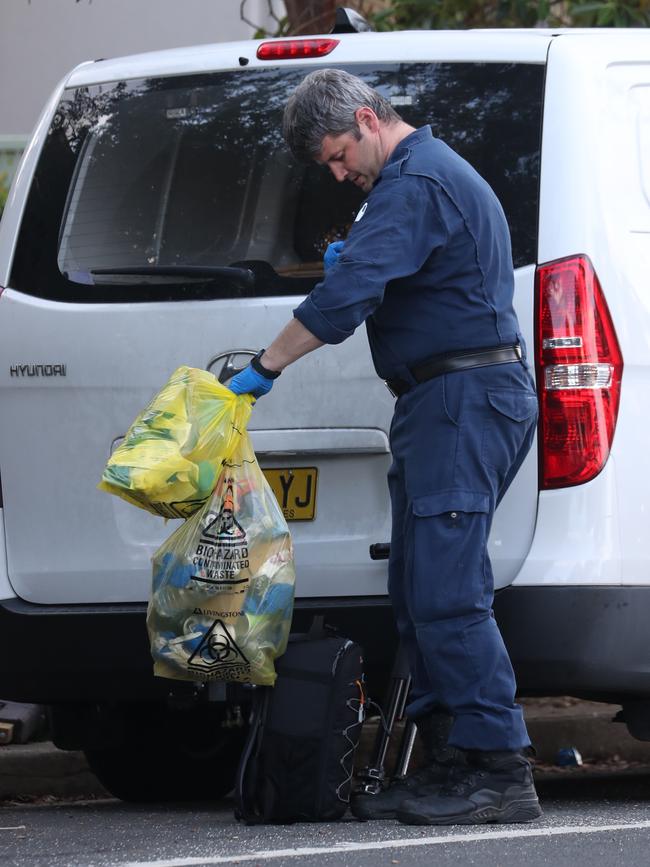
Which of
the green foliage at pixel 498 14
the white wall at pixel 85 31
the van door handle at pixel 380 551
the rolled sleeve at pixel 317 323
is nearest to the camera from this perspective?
the rolled sleeve at pixel 317 323

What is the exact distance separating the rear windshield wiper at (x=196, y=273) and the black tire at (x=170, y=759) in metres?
1.45

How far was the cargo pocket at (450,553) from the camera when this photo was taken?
149 inches

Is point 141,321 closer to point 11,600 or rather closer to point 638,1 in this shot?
point 11,600

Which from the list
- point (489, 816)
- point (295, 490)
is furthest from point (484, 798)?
point (295, 490)

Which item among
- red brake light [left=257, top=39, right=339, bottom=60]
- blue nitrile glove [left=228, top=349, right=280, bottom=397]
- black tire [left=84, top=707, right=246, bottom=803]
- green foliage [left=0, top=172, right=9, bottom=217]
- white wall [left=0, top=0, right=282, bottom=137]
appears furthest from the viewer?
white wall [left=0, top=0, right=282, bottom=137]

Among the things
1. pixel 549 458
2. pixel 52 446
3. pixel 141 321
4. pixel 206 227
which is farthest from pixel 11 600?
pixel 549 458

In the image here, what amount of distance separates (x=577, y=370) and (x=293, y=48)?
3.70 feet

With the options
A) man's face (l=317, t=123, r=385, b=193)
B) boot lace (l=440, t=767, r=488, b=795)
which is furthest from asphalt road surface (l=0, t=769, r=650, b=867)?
man's face (l=317, t=123, r=385, b=193)

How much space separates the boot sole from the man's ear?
1.59m

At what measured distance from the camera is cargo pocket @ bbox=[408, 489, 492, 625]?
12.4ft

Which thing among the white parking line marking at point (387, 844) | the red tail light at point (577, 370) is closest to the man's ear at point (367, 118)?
the red tail light at point (577, 370)

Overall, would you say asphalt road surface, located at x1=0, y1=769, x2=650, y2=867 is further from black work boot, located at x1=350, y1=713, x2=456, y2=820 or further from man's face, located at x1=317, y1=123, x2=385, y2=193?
man's face, located at x1=317, y1=123, x2=385, y2=193

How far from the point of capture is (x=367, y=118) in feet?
12.8

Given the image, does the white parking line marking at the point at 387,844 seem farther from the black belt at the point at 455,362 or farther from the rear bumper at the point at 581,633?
the black belt at the point at 455,362
